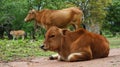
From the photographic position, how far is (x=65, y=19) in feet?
59.0

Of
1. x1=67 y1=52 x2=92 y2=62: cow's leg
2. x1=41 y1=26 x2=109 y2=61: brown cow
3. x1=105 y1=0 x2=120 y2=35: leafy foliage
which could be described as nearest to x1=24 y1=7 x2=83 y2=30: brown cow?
x1=41 y1=26 x2=109 y2=61: brown cow

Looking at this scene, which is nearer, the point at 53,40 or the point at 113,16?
the point at 53,40

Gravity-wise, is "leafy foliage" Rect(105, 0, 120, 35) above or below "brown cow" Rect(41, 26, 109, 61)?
below

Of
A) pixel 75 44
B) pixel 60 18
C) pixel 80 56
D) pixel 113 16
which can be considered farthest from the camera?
pixel 113 16

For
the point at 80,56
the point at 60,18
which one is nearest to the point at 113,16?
the point at 60,18

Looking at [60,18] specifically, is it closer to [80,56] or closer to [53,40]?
[53,40]

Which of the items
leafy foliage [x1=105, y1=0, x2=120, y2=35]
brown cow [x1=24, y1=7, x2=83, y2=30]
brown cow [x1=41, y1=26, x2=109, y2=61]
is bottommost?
leafy foliage [x1=105, y1=0, x2=120, y2=35]

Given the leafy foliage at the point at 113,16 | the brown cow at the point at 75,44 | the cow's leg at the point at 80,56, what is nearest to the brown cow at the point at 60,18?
the brown cow at the point at 75,44

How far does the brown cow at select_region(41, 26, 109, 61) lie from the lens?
902cm

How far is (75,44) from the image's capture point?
9.16m

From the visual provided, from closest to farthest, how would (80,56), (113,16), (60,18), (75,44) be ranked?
(80,56), (75,44), (60,18), (113,16)

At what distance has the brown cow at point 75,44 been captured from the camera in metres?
9.02

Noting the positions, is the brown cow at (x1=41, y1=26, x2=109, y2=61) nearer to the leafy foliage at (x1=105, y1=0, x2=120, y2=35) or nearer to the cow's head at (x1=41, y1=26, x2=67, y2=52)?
the cow's head at (x1=41, y1=26, x2=67, y2=52)

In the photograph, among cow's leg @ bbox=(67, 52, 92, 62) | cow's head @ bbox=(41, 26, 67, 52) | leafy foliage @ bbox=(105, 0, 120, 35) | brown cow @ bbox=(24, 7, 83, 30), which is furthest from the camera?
leafy foliage @ bbox=(105, 0, 120, 35)
